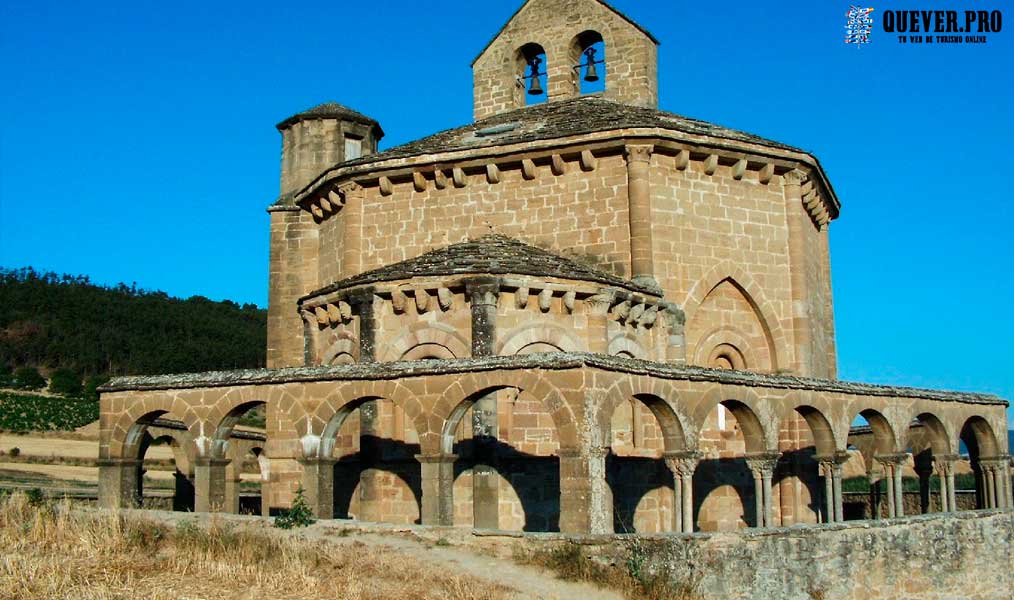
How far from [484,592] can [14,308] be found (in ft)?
219

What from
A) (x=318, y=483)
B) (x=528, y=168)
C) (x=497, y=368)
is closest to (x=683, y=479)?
(x=497, y=368)

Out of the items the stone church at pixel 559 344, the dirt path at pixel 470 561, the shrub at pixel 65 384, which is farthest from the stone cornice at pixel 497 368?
the shrub at pixel 65 384

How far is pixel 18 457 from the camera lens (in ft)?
119

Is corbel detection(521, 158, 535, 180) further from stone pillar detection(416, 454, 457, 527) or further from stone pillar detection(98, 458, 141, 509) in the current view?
stone pillar detection(98, 458, 141, 509)

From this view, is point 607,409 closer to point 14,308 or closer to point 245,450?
point 245,450

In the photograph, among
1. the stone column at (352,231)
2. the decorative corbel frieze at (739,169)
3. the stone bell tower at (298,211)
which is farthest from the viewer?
the stone bell tower at (298,211)

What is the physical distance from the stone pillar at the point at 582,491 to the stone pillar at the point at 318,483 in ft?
11.7

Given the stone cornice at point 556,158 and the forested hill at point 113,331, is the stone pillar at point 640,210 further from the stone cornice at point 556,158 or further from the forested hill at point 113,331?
the forested hill at point 113,331

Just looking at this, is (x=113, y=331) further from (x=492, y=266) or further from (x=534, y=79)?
(x=492, y=266)

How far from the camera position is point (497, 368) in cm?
1340

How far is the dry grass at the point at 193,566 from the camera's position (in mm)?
10438

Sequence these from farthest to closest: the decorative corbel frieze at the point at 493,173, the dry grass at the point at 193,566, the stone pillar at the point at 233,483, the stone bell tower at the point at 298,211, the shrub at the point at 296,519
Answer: the stone bell tower at the point at 298,211
the stone pillar at the point at 233,483
the decorative corbel frieze at the point at 493,173
the shrub at the point at 296,519
the dry grass at the point at 193,566

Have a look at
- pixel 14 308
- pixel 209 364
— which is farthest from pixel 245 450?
pixel 14 308

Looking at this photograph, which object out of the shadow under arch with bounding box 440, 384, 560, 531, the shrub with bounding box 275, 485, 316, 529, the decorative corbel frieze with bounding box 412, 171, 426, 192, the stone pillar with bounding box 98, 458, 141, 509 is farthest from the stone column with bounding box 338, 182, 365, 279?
the shrub with bounding box 275, 485, 316, 529
